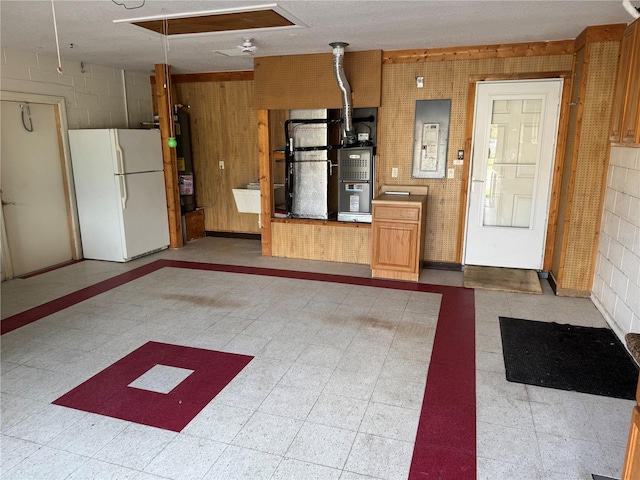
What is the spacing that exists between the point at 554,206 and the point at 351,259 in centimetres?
238

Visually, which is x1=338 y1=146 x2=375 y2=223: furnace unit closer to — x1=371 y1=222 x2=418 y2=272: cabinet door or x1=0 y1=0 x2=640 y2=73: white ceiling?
x1=371 y1=222 x2=418 y2=272: cabinet door

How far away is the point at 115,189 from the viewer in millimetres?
5348

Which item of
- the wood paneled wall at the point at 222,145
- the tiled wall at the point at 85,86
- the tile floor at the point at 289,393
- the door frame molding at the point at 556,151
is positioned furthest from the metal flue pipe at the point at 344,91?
the tiled wall at the point at 85,86

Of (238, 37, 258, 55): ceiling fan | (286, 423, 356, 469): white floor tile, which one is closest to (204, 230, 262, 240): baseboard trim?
(238, 37, 258, 55): ceiling fan

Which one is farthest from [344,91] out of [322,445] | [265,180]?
[322,445]

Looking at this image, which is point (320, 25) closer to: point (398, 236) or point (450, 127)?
point (450, 127)

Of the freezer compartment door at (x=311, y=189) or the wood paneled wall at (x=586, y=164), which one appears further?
the freezer compartment door at (x=311, y=189)

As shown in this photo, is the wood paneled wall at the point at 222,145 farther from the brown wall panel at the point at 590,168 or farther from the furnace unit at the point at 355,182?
the brown wall panel at the point at 590,168

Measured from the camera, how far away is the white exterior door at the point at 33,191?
Result: 15.7 ft

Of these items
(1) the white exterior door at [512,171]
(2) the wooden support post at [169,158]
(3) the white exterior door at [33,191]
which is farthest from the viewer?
(2) the wooden support post at [169,158]

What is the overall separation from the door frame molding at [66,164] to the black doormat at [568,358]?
17.0 ft

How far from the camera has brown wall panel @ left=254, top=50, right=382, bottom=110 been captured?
4.97 m

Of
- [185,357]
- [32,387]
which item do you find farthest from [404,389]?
A: [32,387]

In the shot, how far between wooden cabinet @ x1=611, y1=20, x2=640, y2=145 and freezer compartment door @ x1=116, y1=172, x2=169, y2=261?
5.22 meters
